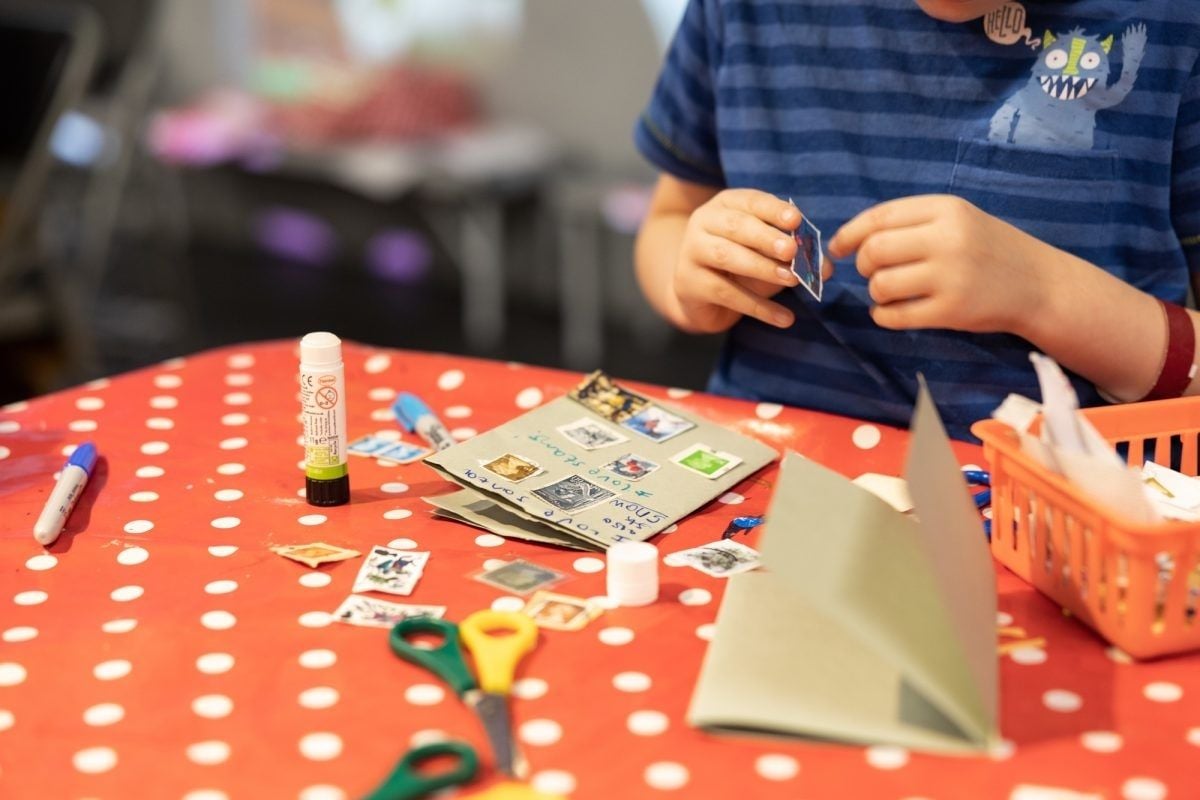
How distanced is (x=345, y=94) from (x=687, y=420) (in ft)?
10.1

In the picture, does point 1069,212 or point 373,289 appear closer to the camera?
point 1069,212

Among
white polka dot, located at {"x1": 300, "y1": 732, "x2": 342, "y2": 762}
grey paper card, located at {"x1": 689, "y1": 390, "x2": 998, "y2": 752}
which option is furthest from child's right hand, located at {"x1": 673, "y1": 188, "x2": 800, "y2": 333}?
white polka dot, located at {"x1": 300, "y1": 732, "x2": 342, "y2": 762}

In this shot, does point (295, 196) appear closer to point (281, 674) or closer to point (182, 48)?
point (182, 48)

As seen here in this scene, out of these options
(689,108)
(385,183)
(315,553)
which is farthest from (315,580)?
(385,183)

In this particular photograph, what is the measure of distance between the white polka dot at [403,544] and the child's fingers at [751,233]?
32 cm

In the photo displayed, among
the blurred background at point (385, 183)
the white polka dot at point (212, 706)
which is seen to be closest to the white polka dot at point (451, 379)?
the white polka dot at point (212, 706)

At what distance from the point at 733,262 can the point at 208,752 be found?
51cm

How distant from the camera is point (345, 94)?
384 centimetres

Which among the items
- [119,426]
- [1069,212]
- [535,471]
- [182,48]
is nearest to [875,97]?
[1069,212]

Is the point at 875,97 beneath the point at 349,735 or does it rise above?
above

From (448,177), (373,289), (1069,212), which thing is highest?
(1069,212)

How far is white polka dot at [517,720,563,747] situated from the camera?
2.03 ft

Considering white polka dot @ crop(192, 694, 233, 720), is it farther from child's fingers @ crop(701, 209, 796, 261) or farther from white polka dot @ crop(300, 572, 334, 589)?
child's fingers @ crop(701, 209, 796, 261)

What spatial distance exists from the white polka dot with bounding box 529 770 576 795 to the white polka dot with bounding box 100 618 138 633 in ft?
0.86
